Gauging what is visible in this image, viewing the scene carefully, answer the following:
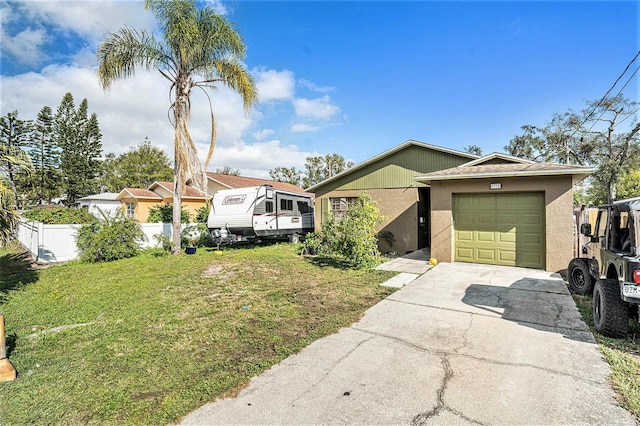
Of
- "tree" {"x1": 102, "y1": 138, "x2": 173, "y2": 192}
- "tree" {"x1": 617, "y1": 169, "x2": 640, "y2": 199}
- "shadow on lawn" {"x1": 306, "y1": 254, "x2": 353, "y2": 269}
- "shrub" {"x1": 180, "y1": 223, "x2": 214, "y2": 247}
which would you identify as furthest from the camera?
"tree" {"x1": 102, "y1": 138, "x2": 173, "y2": 192}

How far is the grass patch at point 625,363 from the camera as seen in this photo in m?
2.71

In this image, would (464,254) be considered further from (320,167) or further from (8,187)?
(320,167)

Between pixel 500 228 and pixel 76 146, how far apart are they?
38.2 m

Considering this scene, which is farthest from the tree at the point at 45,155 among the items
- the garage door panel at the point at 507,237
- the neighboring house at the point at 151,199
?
the garage door panel at the point at 507,237

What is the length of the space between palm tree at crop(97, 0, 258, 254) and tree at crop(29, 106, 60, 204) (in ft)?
84.5

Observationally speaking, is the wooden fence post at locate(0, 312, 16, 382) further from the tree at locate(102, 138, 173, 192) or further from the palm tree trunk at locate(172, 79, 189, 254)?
the tree at locate(102, 138, 173, 192)

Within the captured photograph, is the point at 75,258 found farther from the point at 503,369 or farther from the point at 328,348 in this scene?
the point at 503,369

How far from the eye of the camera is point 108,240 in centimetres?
1095

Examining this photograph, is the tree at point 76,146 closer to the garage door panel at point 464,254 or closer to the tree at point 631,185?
the garage door panel at point 464,254

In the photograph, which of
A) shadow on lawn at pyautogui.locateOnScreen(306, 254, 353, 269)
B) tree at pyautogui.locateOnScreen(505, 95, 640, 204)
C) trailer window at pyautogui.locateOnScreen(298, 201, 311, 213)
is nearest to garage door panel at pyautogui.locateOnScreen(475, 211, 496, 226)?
shadow on lawn at pyautogui.locateOnScreen(306, 254, 353, 269)

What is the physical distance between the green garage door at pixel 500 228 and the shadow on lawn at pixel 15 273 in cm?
1161

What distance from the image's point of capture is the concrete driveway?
255cm

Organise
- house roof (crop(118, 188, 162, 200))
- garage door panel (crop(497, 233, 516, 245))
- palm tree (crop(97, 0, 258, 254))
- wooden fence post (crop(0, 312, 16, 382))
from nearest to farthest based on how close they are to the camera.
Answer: wooden fence post (crop(0, 312, 16, 382))
garage door panel (crop(497, 233, 516, 245))
palm tree (crop(97, 0, 258, 254))
house roof (crop(118, 188, 162, 200))

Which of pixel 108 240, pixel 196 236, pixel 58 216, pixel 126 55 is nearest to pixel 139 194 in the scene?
pixel 58 216
